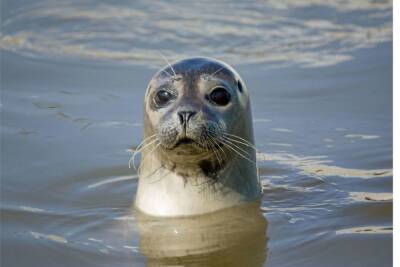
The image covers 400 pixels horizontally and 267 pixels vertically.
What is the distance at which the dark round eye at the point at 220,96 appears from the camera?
234 inches

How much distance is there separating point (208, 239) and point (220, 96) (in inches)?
35.3

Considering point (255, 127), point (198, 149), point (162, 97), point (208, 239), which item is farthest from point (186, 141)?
point (255, 127)

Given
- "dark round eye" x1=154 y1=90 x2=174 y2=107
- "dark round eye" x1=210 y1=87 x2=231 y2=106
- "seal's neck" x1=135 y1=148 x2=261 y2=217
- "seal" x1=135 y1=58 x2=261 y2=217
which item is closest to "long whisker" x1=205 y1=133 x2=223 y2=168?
"seal" x1=135 y1=58 x2=261 y2=217

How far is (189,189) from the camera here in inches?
239

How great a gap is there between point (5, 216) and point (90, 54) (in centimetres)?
442

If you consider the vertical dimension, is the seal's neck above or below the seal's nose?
below

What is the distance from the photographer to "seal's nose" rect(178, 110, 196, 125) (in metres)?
5.59

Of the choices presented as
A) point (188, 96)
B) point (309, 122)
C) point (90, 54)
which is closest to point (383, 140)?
point (309, 122)

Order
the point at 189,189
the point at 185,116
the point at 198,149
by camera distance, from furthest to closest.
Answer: the point at 189,189 → the point at 198,149 → the point at 185,116

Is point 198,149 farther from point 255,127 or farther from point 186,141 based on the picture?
point 255,127

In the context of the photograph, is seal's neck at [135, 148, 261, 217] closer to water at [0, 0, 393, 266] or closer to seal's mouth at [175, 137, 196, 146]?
water at [0, 0, 393, 266]

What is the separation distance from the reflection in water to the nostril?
739 mm

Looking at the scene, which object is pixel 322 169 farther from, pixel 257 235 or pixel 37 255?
pixel 37 255

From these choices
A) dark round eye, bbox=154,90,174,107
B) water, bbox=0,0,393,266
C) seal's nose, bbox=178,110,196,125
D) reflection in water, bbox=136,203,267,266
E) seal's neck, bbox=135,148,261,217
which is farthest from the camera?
seal's neck, bbox=135,148,261,217
